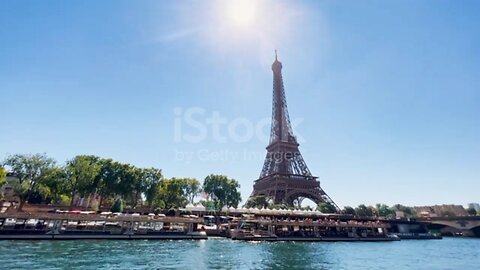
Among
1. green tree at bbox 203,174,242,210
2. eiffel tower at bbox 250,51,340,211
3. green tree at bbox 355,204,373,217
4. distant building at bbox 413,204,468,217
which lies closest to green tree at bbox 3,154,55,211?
green tree at bbox 203,174,242,210

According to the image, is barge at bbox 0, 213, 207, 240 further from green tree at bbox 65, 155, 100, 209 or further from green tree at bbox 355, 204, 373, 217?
green tree at bbox 355, 204, 373, 217

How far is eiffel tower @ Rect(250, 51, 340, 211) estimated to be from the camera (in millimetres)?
79375

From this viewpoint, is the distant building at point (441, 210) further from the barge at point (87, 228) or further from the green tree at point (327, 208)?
the barge at point (87, 228)

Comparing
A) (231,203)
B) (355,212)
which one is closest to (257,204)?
(231,203)

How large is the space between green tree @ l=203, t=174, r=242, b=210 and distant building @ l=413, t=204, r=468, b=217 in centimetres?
8046

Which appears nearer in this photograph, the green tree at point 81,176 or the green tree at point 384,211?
the green tree at point 81,176

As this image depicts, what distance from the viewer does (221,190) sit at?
80375 millimetres

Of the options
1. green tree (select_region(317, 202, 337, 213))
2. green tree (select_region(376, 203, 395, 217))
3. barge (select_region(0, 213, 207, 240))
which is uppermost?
green tree (select_region(376, 203, 395, 217))

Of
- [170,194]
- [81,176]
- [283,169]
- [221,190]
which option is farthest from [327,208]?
[81,176]

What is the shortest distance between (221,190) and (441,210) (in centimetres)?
10260

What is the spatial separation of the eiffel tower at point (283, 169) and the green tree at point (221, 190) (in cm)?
Answer: 901

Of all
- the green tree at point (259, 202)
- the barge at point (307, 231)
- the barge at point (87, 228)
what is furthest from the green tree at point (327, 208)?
the barge at point (87, 228)

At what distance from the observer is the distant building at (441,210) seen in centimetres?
11887

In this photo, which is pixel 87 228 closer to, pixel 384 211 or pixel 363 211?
pixel 363 211
